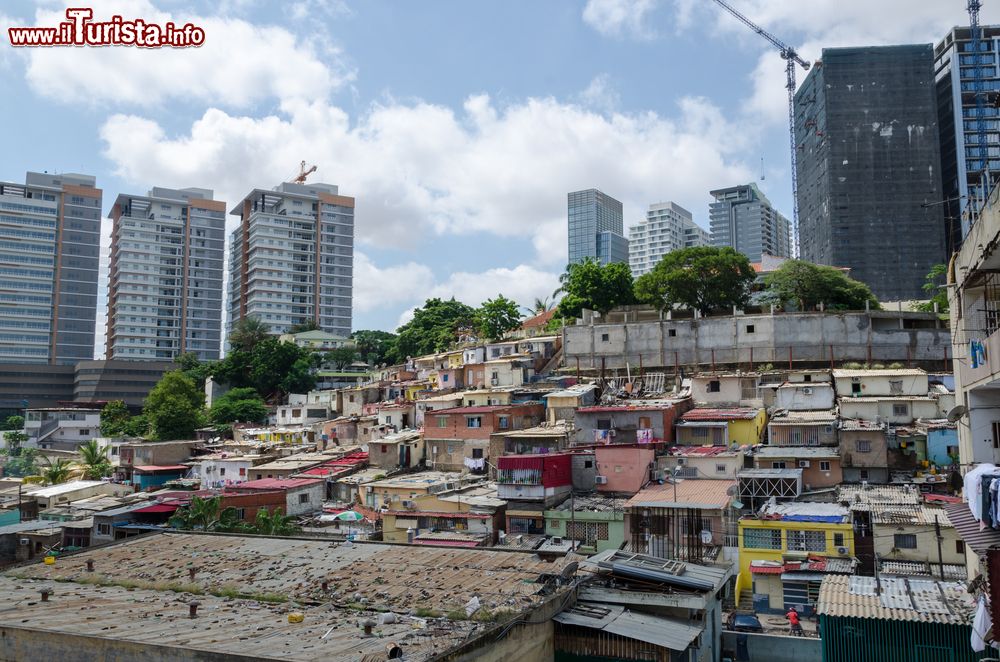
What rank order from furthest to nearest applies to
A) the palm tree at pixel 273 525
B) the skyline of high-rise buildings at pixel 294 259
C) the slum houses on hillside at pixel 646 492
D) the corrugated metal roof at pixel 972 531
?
the skyline of high-rise buildings at pixel 294 259 → the palm tree at pixel 273 525 → the slum houses on hillside at pixel 646 492 → the corrugated metal roof at pixel 972 531

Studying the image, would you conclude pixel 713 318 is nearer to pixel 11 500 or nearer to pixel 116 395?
pixel 11 500

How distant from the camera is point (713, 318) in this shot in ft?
177

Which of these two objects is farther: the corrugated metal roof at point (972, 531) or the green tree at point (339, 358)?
the green tree at point (339, 358)

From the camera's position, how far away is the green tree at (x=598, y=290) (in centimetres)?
6347

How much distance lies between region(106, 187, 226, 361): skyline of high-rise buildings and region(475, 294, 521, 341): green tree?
236 ft

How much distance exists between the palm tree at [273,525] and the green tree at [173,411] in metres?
34.2

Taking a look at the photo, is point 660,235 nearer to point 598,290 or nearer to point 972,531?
point 598,290

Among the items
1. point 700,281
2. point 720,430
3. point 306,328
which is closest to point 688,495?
point 720,430

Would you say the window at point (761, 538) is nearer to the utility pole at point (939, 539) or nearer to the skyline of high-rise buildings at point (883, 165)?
the utility pole at point (939, 539)

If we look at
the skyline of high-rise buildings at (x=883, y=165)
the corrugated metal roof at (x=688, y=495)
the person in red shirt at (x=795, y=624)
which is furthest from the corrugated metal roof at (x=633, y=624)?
the skyline of high-rise buildings at (x=883, y=165)

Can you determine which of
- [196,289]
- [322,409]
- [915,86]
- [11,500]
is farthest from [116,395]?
[915,86]

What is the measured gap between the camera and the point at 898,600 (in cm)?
1734

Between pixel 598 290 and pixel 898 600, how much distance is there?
47.1 metres

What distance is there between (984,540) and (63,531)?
34640mm
